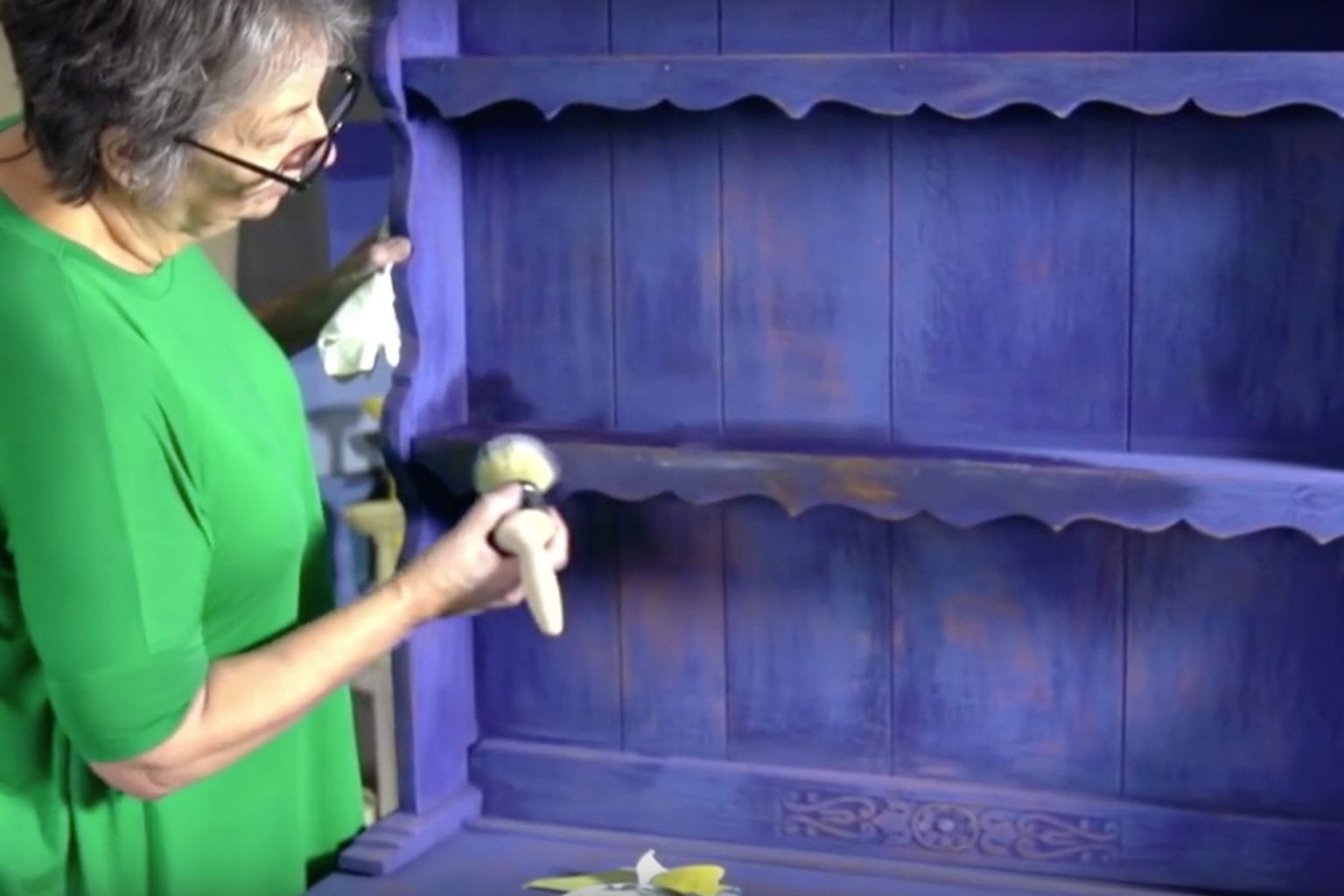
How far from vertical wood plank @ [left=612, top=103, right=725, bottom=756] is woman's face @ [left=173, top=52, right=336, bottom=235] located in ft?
0.98

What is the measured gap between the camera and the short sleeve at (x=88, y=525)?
108 cm

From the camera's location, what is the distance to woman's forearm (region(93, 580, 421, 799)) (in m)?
1.14

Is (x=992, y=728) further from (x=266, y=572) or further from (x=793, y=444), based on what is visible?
(x=266, y=572)

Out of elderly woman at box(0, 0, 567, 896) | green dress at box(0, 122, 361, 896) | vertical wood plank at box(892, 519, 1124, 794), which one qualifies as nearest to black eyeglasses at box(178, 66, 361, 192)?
elderly woman at box(0, 0, 567, 896)

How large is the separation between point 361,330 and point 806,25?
1.30 ft

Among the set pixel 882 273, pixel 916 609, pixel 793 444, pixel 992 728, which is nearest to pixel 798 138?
pixel 882 273

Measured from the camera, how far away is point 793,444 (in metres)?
1.35

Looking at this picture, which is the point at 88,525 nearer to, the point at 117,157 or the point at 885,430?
the point at 117,157

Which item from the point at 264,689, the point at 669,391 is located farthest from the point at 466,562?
the point at 669,391

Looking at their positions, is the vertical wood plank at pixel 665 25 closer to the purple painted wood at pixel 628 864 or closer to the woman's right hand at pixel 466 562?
the woman's right hand at pixel 466 562

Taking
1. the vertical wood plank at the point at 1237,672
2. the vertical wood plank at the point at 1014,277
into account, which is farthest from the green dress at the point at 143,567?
the vertical wood plank at the point at 1237,672

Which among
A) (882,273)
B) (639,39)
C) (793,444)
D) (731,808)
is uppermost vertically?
(639,39)

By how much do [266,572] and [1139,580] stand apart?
0.61 m

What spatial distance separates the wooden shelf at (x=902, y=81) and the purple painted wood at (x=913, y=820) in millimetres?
508
